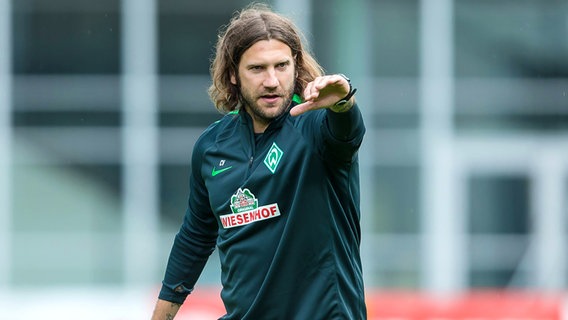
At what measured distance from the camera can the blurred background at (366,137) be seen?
18469 millimetres

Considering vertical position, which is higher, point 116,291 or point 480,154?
point 480,154

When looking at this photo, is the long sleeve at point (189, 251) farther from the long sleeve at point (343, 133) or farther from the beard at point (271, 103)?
the long sleeve at point (343, 133)

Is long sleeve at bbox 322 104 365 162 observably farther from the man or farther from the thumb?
the thumb

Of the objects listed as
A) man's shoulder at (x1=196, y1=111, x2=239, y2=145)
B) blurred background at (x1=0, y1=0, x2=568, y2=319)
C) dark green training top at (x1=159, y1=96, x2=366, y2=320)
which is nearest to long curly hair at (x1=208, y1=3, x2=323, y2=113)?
man's shoulder at (x1=196, y1=111, x2=239, y2=145)

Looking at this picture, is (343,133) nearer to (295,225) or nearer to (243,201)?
(295,225)

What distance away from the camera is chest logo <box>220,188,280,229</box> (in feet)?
17.2

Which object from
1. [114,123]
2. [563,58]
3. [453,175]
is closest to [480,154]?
[453,175]

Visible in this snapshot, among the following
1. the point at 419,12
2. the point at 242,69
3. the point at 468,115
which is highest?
the point at 419,12

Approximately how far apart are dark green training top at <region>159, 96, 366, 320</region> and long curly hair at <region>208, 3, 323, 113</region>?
32cm

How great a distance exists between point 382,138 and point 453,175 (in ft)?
3.90

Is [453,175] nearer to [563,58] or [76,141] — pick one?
[563,58]

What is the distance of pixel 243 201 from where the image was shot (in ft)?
17.4

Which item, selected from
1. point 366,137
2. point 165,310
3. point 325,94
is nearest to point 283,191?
point 325,94

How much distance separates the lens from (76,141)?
18562 mm
